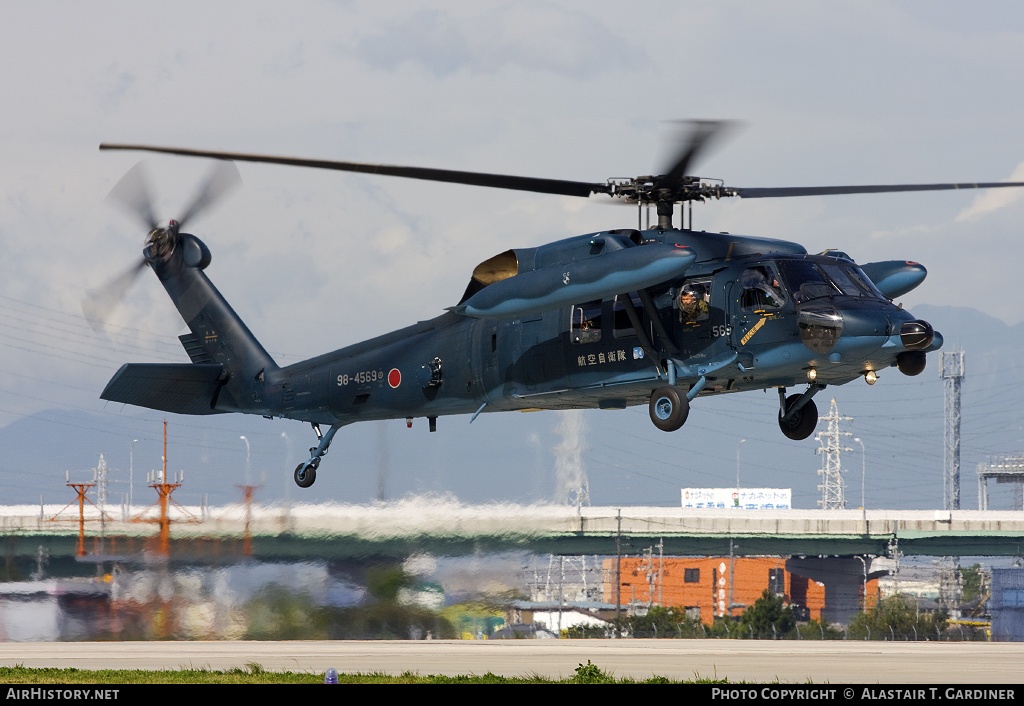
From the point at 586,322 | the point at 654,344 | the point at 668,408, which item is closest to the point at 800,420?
the point at 668,408

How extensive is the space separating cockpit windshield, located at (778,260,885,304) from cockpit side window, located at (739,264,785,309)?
22 cm

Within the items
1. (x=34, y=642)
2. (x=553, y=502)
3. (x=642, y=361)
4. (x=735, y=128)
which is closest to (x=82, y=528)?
(x=34, y=642)

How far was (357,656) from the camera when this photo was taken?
1171 inches

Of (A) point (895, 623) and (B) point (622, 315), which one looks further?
(A) point (895, 623)

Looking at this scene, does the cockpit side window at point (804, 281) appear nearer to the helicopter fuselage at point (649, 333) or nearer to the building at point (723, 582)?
the helicopter fuselage at point (649, 333)

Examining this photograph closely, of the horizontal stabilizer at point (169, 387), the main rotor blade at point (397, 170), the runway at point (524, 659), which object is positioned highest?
the main rotor blade at point (397, 170)

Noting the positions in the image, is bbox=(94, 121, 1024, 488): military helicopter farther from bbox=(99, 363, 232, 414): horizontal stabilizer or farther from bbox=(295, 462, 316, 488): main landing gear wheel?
bbox=(99, 363, 232, 414): horizontal stabilizer

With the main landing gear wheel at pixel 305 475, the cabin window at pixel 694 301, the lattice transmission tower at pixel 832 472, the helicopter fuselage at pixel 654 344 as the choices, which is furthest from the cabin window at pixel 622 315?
the lattice transmission tower at pixel 832 472

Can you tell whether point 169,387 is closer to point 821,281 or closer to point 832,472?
point 821,281

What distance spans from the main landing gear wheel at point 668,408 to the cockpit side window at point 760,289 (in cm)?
203

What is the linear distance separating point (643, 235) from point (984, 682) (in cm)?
1061

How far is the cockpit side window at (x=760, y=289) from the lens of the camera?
72.0 feet

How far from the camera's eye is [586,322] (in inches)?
942

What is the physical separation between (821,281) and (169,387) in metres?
16.7
